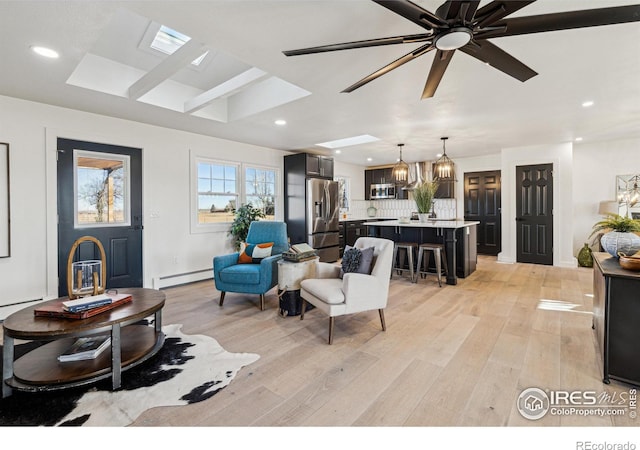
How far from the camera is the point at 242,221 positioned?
5.21m

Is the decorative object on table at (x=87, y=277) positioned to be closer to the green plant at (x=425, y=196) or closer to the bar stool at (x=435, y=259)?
the bar stool at (x=435, y=259)

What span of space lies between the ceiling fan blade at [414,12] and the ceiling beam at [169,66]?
5.24 feet

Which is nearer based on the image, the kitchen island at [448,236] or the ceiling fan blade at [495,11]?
the ceiling fan blade at [495,11]

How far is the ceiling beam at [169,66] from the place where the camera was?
241cm

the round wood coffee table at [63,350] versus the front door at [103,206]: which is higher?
the front door at [103,206]

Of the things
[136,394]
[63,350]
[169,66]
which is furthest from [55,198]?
[136,394]

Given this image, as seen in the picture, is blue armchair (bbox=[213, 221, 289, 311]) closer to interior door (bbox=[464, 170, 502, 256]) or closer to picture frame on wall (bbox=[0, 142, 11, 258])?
picture frame on wall (bbox=[0, 142, 11, 258])

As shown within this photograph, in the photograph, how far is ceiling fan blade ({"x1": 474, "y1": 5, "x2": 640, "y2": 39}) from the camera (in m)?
1.40

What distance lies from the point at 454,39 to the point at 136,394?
2.76 m

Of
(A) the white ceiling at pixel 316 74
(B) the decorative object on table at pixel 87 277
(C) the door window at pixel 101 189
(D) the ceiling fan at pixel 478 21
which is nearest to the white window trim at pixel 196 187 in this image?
(A) the white ceiling at pixel 316 74

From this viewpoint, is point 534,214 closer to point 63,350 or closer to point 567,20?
point 567,20

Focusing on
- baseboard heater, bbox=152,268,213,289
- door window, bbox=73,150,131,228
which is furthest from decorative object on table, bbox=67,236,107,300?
baseboard heater, bbox=152,268,213,289

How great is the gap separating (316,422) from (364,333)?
4.13 ft

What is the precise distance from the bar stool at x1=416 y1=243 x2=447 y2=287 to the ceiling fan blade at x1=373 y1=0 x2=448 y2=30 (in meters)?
3.54
